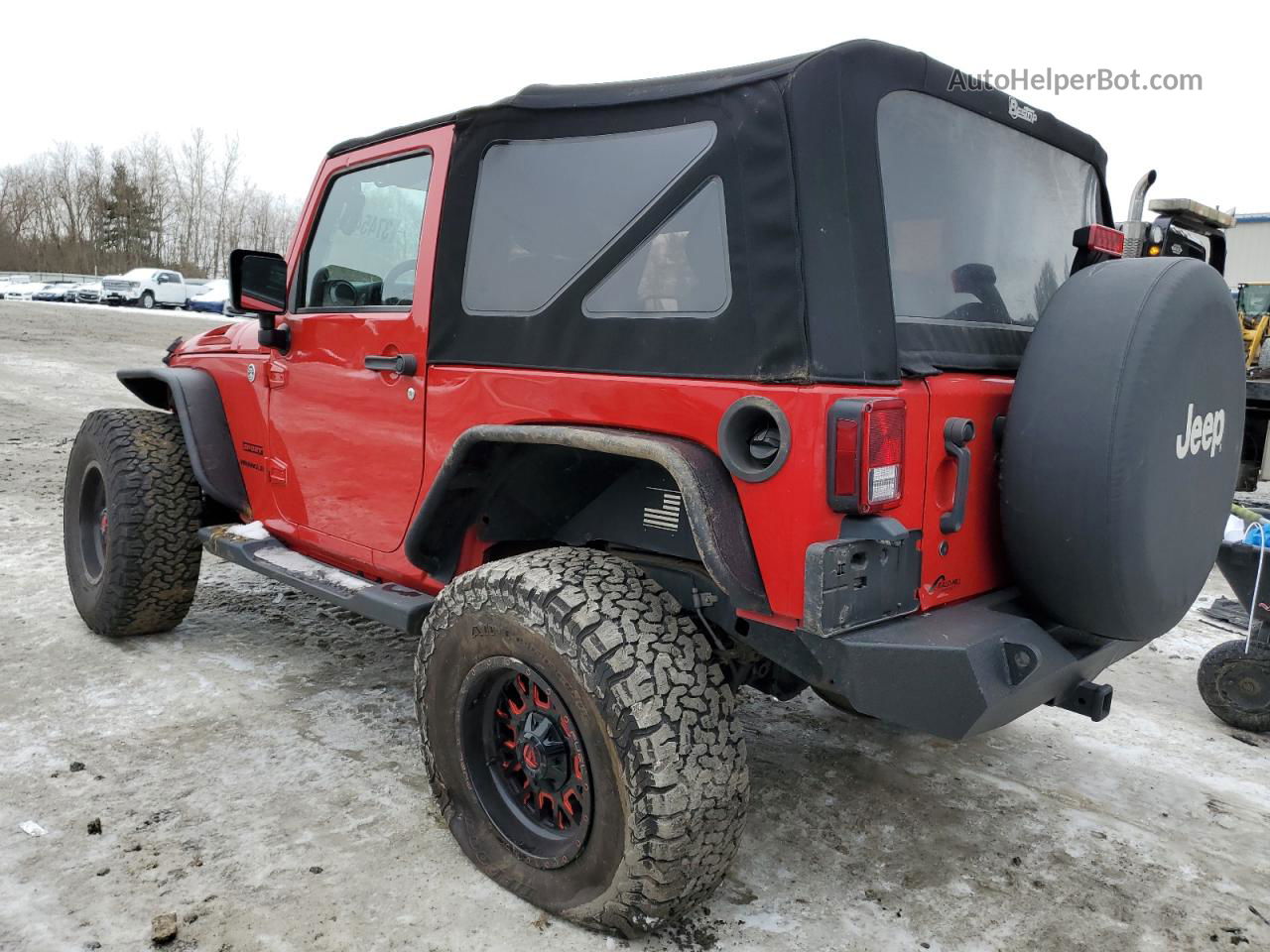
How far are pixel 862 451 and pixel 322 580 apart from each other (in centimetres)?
216

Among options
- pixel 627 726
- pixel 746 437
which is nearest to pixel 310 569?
pixel 627 726

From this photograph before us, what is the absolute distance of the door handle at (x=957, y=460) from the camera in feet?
7.36

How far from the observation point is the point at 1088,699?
2521 millimetres

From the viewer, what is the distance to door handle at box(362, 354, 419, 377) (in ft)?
9.90

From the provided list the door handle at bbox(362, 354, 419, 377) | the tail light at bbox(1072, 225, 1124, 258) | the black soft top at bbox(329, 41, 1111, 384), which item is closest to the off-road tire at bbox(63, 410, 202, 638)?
the door handle at bbox(362, 354, 419, 377)

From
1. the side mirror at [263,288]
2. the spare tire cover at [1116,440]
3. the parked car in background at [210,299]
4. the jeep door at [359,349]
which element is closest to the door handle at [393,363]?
the jeep door at [359,349]

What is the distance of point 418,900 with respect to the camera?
2.47 meters

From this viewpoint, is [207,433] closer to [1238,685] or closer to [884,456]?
[884,456]

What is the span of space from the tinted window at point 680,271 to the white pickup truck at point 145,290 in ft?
135

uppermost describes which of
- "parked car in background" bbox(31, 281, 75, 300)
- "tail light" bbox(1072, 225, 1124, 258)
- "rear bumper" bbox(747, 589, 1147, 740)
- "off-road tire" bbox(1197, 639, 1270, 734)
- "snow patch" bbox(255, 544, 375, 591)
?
"parked car in background" bbox(31, 281, 75, 300)

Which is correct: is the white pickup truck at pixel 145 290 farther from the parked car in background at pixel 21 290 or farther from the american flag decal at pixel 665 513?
the american flag decal at pixel 665 513

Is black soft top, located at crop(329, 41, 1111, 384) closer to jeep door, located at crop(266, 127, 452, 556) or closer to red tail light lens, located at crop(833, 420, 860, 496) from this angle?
red tail light lens, located at crop(833, 420, 860, 496)

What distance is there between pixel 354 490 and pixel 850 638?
1.93 meters

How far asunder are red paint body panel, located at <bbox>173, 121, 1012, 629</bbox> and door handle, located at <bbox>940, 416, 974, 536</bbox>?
2 centimetres
